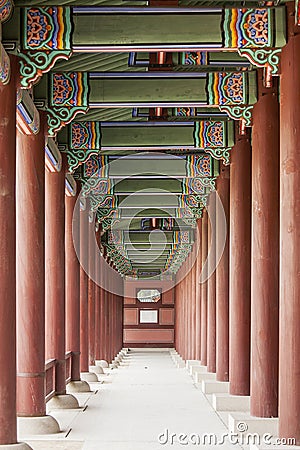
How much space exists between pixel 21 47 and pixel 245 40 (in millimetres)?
2009

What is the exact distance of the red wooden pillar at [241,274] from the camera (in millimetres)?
12820

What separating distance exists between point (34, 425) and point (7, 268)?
2671 millimetres

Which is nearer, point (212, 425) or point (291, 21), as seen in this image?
Result: point (291, 21)

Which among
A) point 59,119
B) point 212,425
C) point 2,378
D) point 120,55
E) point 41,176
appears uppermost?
point 120,55

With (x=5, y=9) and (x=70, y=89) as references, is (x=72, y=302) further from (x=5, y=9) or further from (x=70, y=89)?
(x=5, y=9)

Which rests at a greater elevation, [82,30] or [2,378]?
[82,30]

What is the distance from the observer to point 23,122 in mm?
10086

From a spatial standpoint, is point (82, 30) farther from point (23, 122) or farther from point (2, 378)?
point (2, 378)

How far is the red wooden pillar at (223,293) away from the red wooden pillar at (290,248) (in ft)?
22.7

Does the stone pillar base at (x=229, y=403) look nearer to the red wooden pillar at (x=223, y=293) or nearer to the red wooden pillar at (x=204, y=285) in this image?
the red wooden pillar at (x=223, y=293)

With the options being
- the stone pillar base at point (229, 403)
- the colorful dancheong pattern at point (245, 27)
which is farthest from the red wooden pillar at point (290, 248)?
the stone pillar base at point (229, 403)

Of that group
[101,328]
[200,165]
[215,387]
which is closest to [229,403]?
[215,387]

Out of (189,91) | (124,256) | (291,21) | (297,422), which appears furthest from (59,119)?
→ (124,256)

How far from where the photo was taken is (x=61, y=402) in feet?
42.4
